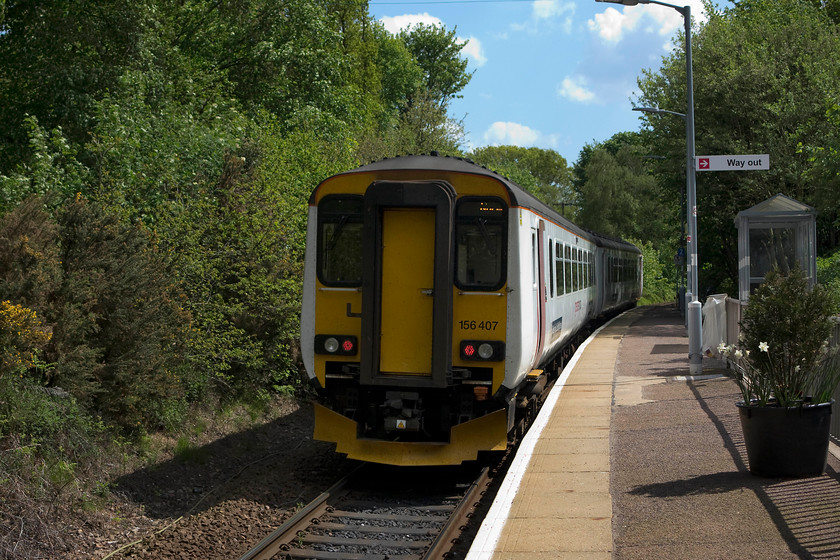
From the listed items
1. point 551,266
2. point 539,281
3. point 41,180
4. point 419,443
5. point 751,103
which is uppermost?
point 751,103

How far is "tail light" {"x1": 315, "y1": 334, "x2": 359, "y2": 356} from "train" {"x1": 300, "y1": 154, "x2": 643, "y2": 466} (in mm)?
11

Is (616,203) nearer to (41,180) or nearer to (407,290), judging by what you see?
(41,180)

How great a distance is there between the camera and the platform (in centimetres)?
639

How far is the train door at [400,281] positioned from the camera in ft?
30.5

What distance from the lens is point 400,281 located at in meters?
9.42

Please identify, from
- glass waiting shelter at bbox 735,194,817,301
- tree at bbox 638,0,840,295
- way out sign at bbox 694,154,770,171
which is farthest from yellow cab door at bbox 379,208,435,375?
tree at bbox 638,0,840,295

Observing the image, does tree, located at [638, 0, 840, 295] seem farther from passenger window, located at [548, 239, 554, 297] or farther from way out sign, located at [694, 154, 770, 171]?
passenger window, located at [548, 239, 554, 297]

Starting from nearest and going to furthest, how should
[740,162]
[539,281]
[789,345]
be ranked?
[789,345], [539,281], [740,162]

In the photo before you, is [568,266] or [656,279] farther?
[656,279]

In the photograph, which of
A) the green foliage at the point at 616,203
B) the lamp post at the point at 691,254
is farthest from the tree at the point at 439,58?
the lamp post at the point at 691,254

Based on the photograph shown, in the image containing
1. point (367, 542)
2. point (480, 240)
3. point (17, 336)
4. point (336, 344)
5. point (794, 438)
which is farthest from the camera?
point (336, 344)

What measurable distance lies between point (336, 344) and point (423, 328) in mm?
975

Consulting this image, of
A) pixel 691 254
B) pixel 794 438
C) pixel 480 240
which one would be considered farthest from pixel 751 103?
pixel 794 438

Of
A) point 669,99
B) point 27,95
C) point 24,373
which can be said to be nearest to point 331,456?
point 24,373
